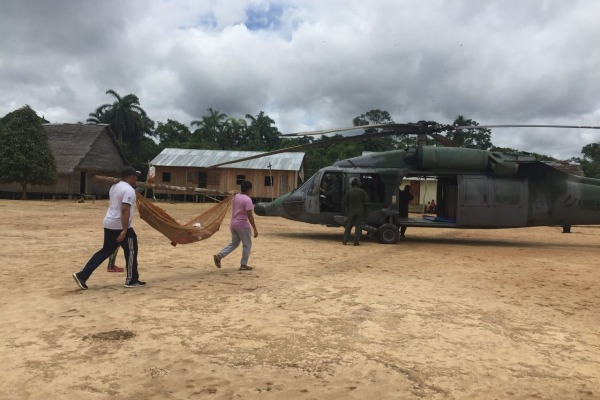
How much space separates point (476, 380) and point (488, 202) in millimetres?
9800

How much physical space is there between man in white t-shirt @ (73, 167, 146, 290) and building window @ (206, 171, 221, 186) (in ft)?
92.8

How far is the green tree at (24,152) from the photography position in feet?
94.0

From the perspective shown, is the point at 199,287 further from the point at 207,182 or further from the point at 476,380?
the point at 207,182

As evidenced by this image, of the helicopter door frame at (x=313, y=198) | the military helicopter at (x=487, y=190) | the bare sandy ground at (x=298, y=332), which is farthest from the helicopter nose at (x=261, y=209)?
the bare sandy ground at (x=298, y=332)

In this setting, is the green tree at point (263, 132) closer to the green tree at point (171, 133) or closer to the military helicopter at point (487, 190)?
the green tree at point (171, 133)

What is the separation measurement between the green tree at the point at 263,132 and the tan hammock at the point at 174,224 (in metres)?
43.4

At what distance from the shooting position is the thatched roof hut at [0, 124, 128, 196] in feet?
108

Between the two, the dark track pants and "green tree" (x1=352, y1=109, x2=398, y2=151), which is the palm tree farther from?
the dark track pants

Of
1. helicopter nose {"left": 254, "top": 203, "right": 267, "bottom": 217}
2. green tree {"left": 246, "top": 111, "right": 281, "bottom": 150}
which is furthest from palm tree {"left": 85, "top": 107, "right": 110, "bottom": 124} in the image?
helicopter nose {"left": 254, "top": 203, "right": 267, "bottom": 217}

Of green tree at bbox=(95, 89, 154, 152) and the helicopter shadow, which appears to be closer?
the helicopter shadow

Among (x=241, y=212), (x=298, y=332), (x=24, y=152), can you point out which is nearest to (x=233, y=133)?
(x=24, y=152)

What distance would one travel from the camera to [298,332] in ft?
13.7

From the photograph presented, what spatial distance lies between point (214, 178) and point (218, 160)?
1520mm

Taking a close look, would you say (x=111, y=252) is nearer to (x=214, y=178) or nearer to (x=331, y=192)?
(x=331, y=192)
